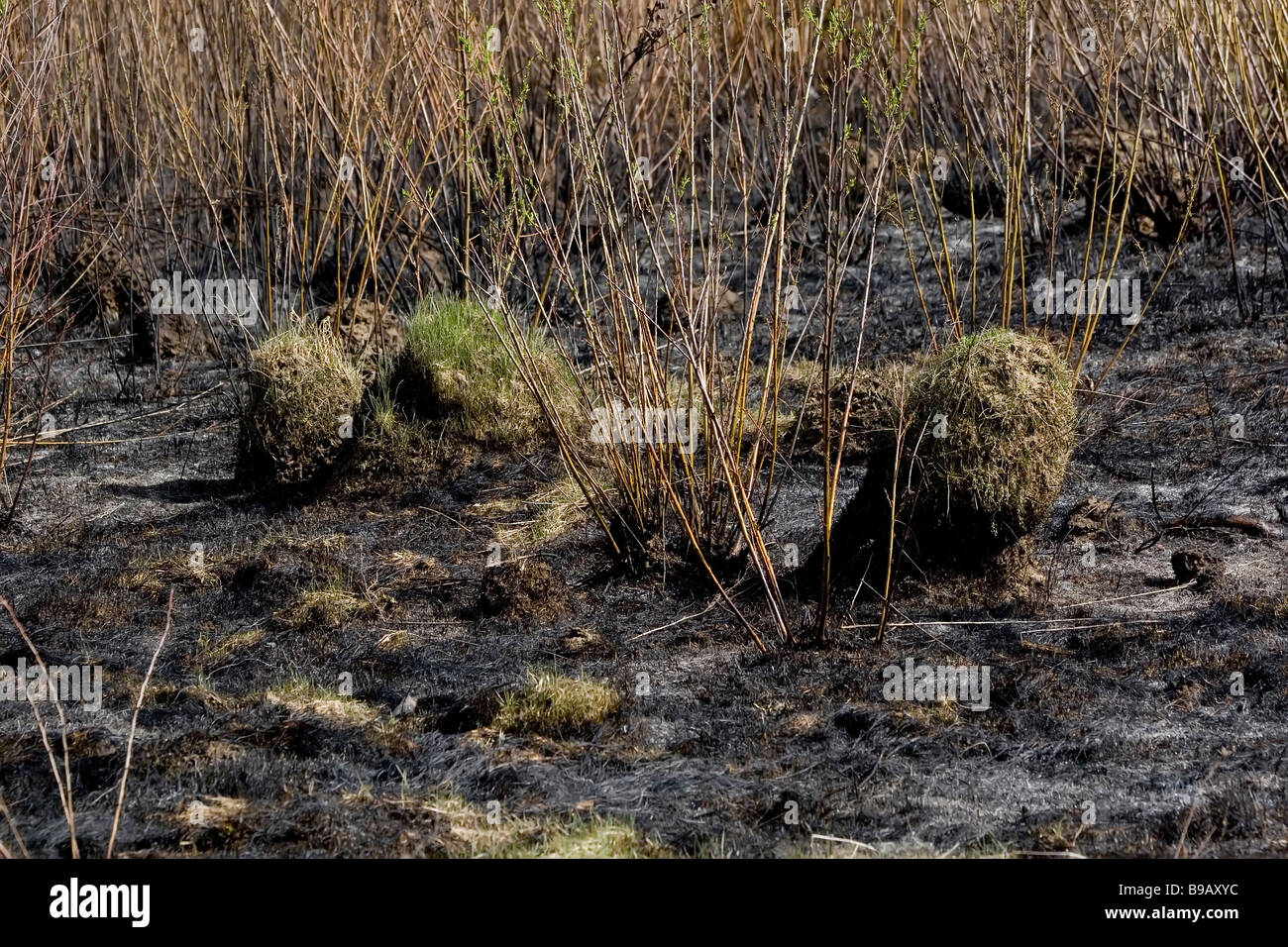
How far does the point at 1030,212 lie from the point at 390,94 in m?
3.54

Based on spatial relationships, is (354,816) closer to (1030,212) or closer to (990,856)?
(990,856)

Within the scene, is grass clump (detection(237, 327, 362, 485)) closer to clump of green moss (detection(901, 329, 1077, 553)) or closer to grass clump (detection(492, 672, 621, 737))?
grass clump (detection(492, 672, 621, 737))

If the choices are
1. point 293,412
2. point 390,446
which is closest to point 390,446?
point 390,446

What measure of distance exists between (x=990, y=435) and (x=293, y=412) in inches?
111

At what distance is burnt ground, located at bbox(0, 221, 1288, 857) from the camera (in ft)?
10.4

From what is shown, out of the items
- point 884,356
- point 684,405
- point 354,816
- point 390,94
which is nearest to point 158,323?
point 390,94

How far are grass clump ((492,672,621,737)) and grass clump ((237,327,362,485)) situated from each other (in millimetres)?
2137

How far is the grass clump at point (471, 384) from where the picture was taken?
5.71 metres

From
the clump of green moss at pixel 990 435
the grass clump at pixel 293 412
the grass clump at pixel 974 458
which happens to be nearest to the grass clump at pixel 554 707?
the grass clump at pixel 974 458

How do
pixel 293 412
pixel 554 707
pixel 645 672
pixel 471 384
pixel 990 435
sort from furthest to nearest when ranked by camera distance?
pixel 471 384
pixel 293 412
pixel 990 435
pixel 645 672
pixel 554 707

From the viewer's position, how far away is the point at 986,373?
415 centimetres

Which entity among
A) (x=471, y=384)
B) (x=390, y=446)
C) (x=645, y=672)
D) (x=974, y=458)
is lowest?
(x=645, y=672)

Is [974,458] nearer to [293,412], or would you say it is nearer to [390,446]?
[390,446]

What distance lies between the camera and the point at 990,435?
4.14 meters
